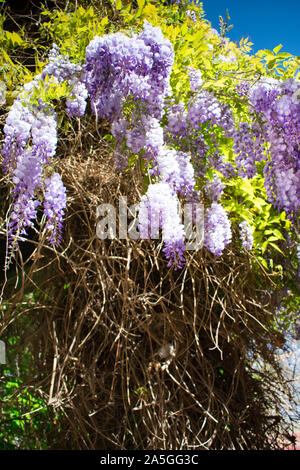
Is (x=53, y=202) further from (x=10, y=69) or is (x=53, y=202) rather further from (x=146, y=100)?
(x=10, y=69)

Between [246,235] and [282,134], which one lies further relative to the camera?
[246,235]

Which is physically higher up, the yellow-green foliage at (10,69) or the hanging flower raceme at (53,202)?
the yellow-green foliage at (10,69)

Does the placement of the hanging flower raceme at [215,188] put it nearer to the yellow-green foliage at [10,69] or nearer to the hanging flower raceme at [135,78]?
the hanging flower raceme at [135,78]

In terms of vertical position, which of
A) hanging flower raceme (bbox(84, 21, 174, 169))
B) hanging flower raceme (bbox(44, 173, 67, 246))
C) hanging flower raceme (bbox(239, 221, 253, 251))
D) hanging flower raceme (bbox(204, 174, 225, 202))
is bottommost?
hanging flower raceme (bbox(239, 221, 253, 251))

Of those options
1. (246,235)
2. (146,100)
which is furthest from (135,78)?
(246,235)

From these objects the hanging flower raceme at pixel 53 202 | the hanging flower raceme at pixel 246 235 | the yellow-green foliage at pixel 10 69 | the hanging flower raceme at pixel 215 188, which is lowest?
the hanging flower raceme at pixel 246 235

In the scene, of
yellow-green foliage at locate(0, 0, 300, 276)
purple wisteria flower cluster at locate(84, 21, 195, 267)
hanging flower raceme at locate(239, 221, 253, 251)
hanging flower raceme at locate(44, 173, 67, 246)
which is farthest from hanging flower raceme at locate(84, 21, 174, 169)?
hanging flower raceme at locate(239, 221, 253, 251)

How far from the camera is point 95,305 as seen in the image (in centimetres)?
147

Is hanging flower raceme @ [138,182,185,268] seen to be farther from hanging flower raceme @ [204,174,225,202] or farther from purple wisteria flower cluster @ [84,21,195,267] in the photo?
hanging flower raceme @ [204,174,225,202]

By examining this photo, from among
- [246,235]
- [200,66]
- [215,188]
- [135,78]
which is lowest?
[246,235]

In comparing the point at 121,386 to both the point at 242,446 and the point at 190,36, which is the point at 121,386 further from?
the point at 190,36

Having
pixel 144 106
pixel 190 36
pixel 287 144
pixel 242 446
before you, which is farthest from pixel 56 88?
pixel 242 446

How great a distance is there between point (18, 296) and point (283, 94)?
3.74ft

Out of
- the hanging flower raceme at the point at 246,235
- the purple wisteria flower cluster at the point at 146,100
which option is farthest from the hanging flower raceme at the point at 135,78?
the hanging flower raceme at the point at 246,235
